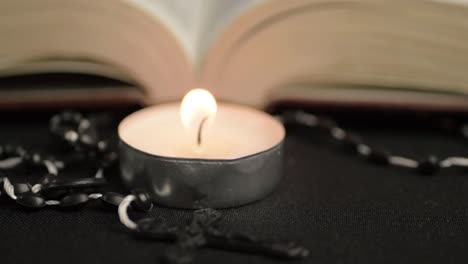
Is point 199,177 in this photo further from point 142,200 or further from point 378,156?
point 378,156

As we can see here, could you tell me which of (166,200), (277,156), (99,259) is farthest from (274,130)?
(99,259)

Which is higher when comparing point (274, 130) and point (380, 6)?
point (380, 6)

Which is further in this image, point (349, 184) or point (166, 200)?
point (349, 184)

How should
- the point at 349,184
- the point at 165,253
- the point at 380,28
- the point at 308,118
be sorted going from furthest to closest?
the point at 308,118
the point at 380,28
the point at 349,184
the point at 165,253

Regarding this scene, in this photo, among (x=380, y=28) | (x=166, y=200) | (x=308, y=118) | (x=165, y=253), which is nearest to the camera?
(x=165, y=253)

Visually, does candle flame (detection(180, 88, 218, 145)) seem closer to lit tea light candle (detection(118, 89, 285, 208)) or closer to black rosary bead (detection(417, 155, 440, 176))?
lit tea light candle (detection(118, 89, 285, 208))

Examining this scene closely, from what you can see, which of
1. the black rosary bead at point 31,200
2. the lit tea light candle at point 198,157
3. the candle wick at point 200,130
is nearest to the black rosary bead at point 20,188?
the black rosary bead at point 31,200

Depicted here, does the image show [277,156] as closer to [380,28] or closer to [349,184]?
[349,184]
